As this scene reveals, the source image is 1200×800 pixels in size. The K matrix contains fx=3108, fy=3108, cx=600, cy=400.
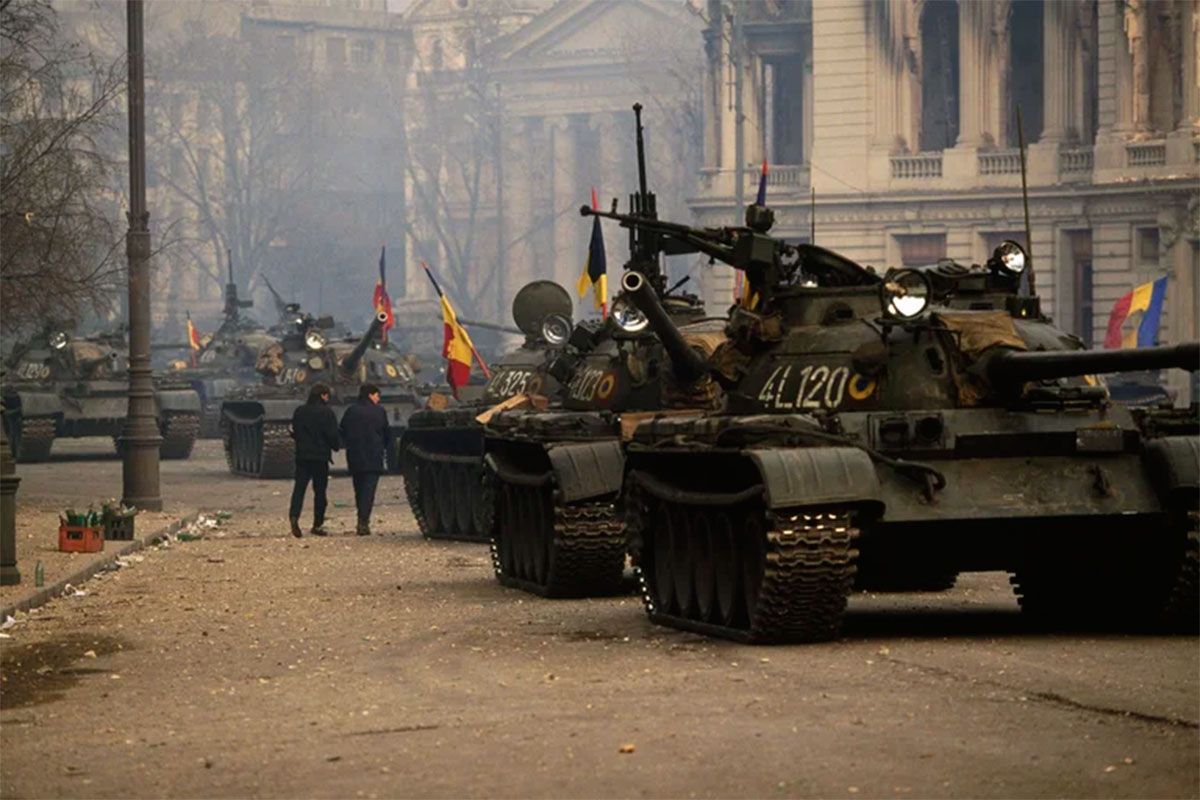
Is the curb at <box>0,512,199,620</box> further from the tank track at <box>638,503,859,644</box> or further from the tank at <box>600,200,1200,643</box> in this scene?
the tank track at <box>638,503,859,644</box>

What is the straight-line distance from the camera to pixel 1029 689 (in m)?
13.6

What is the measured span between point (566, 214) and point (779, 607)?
105096 mm

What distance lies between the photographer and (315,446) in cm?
2917

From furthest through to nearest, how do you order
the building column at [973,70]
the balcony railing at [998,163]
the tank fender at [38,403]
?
1. the building column at [973,70]
2. the balcony railing at [998,163]
3. the tank fender at [38,403]

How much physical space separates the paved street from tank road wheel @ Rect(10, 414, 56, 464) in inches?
1031

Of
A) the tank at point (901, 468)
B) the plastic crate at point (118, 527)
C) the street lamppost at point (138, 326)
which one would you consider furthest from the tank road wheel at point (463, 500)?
the tank at point (901, 468)

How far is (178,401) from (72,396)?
5.24 feet

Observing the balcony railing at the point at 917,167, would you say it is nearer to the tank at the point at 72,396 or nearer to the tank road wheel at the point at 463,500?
the tank at the point at 72,396

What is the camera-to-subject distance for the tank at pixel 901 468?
15645 millimetres

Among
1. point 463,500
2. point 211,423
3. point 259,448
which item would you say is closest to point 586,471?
point 463,500

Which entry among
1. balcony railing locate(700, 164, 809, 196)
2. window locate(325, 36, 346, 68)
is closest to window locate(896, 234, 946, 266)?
balcony railing locate(700, 164, 809, 196)

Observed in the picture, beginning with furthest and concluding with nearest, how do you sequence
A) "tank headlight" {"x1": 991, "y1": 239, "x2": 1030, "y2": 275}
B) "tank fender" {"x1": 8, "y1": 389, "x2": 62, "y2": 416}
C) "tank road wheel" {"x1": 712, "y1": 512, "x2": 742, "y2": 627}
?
"tank fender" {"x1": 8, "y1": 389, "x2": 62, "y2": 416} < "tank headlight" {"x1": 991, "y1": 239, "x2": 1030, "y2": 275} < "tank road wheel" {"x1": 712, "y1": 512, "x2": 742, "y2": 627}

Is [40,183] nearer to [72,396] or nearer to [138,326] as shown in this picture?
[138,326]

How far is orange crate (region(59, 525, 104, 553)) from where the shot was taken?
979 inches
